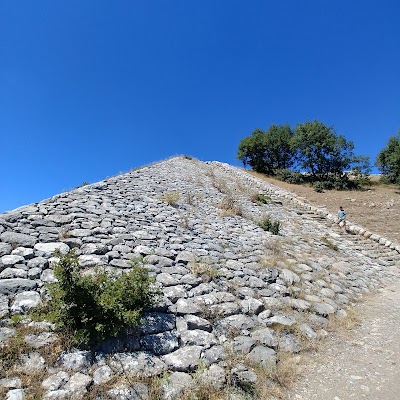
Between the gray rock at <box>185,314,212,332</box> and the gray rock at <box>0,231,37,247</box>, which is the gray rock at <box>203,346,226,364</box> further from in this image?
the gray rock at <box>0,231,37,247</box>

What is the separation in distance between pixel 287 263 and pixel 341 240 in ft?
22.5

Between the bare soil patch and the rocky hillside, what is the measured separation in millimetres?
4747

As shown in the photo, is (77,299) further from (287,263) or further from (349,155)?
(349,155)

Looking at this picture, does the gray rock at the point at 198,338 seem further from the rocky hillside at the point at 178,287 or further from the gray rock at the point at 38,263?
the gray rock at the point at 38,263

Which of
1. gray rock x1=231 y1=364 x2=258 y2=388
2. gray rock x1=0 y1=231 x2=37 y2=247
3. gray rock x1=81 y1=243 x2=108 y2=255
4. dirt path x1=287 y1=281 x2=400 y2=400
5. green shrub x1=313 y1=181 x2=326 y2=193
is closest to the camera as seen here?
gray rock x1=231 y1=364 x2=258 y2=388

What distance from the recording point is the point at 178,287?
5969mm

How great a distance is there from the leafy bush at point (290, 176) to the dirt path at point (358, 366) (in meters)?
29.3

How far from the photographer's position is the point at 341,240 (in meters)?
14.0

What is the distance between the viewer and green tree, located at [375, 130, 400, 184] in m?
33.1

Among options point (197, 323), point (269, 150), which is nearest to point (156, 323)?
point (197, 323)

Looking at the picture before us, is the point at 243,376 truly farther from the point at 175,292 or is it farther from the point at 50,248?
the point at 50,248

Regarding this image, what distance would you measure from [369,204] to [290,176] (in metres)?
13.0

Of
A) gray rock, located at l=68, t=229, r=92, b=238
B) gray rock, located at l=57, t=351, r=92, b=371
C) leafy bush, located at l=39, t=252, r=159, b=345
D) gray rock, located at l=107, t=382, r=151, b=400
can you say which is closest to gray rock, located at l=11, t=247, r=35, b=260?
gray rock, located at l=68, t=229, r=92, b=238

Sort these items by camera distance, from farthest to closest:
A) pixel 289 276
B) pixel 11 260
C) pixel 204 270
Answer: pixel 289 276 → pixel 204 270 → pixel 11 260
